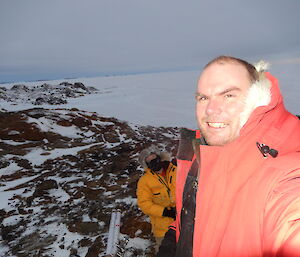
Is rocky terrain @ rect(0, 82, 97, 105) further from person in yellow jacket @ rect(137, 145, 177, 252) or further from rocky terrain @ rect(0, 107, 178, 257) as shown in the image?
person in yellow jacket @ rect(137, 145, 177, 252)

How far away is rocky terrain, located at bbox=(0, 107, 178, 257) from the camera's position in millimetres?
5266

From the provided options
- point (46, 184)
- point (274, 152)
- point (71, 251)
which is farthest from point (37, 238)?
point (274, 152)

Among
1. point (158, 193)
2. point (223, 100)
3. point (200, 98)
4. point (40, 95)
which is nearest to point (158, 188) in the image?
point (158, 193)

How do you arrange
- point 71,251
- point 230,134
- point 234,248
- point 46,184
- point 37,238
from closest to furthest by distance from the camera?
point 234,248, point 230,134, point 71,251, point 37,238, point 46,184

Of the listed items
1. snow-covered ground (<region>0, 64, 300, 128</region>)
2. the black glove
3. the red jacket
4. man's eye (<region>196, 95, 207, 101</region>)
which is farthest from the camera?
snow-covered ground (<region>0, 64, 300, 128</region>)

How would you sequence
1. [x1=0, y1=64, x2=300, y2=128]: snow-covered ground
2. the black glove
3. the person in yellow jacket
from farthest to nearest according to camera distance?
[x1=0, y1=64, x2=300, y2=128]: snow-covered ground
the person in yellow jacket
the black glove

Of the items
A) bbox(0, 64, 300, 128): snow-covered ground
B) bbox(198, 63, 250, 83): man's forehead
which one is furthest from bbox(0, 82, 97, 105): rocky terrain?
bbox(198, 63, 250, 83): man's forehead

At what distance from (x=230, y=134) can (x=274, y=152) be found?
0.38 m

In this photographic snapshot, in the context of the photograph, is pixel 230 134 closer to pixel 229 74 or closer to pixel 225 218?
pixel 229 74

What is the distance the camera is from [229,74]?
1441mm

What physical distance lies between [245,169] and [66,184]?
8852mm

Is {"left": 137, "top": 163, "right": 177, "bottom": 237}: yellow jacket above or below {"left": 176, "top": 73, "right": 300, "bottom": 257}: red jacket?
below

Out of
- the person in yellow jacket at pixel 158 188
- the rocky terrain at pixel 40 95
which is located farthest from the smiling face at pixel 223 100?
the rocky terrain at pixel 40 95

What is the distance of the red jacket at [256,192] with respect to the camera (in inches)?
38.0
